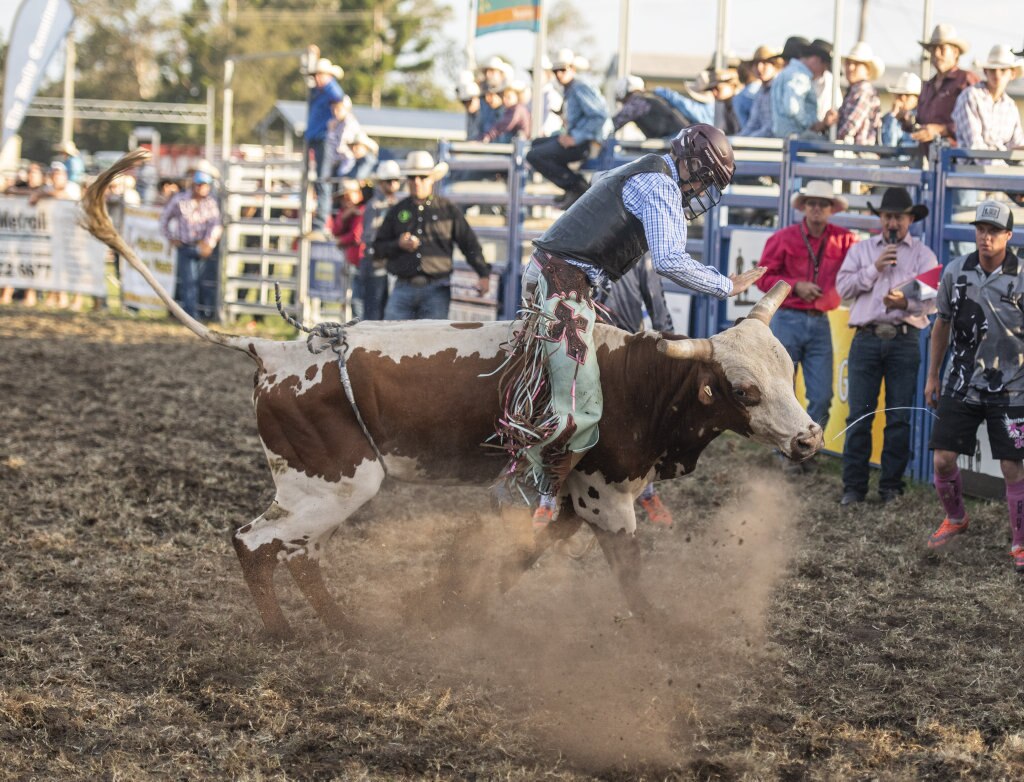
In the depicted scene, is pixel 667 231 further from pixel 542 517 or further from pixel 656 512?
pixel 656 512

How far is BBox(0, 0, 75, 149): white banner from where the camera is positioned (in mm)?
19250

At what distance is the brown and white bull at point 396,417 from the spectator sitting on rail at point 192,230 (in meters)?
11.6

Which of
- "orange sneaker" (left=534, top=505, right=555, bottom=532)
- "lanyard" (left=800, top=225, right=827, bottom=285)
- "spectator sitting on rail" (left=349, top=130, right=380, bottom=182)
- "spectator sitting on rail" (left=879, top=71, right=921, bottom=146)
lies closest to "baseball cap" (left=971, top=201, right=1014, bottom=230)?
"lanyard" (left=800, top=225, right=827, bottom=285)

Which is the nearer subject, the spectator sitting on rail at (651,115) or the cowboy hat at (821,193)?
the cowboy hat at (821,193)

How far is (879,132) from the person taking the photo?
9.80 meters

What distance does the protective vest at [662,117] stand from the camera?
10.5 m

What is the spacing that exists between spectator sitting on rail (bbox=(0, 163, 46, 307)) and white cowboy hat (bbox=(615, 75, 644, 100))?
35.2 feet

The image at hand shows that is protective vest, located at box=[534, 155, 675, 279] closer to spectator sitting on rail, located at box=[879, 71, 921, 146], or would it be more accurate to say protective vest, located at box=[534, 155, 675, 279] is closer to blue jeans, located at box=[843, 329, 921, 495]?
blue jeans, located at box=[843, 329, 921, 495]

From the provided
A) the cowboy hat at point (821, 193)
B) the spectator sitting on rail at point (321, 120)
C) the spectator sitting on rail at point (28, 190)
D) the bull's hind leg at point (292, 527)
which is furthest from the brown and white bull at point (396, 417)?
the spectator sitting on rail at point (28, 190)

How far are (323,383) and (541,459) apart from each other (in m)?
0.89

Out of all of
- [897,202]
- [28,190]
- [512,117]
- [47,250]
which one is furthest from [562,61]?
[28,190]

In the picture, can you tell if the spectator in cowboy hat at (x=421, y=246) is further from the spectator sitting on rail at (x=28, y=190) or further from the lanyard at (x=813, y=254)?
the spectator sitting on rail at (x=28, y=190)

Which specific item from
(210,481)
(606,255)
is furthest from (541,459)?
(210,481)

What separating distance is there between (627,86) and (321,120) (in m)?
5.47
